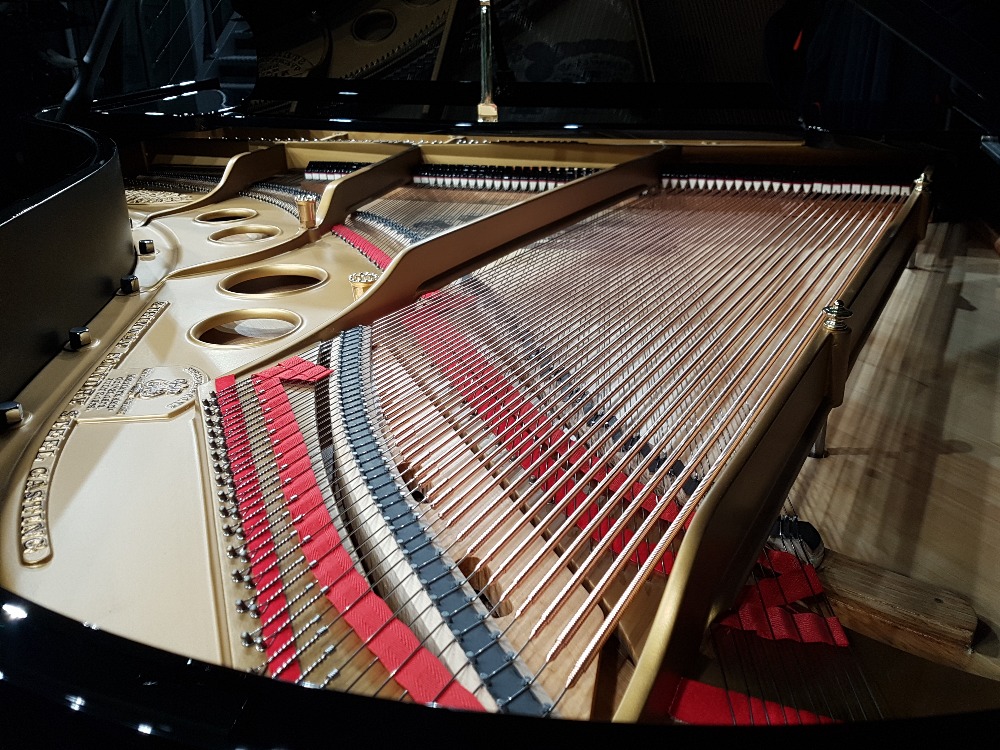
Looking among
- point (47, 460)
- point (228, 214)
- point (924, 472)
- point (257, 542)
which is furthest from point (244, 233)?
point (924, 472)

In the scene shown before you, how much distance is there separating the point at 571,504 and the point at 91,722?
0.96 meters

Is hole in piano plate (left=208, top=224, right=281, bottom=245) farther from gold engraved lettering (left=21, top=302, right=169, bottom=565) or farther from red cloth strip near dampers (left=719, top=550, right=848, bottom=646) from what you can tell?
red cloth strip near dampers (left=719, top=550, right=848, bottom=646)

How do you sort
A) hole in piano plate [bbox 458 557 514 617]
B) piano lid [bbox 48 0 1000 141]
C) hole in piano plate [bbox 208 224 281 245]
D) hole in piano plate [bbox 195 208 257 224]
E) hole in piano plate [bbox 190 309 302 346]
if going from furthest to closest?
piano lid [bbox 48 0 1000 141], hole in piano plate [bbox 195 208 257 224], hole in piano plate [bbox 208 224 281 245], hole in piano plate [bbox 190 309 302 346], hole in piano plate [bbox 458 557 514 617]

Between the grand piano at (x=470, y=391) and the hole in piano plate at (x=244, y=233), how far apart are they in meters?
0.02

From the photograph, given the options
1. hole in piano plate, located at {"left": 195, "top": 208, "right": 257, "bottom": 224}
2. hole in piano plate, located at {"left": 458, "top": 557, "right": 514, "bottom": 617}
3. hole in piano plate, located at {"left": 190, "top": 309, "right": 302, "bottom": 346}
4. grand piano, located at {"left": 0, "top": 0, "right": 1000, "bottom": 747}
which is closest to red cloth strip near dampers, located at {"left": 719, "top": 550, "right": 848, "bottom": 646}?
grand piano, located at {"left": 0, "top": 0, "right": 1000, "bottom": 747}

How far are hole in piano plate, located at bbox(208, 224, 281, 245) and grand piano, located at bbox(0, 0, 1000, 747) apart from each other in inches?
0.8

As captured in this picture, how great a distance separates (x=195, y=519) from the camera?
1.54 metres

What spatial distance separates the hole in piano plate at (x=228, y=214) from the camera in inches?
155

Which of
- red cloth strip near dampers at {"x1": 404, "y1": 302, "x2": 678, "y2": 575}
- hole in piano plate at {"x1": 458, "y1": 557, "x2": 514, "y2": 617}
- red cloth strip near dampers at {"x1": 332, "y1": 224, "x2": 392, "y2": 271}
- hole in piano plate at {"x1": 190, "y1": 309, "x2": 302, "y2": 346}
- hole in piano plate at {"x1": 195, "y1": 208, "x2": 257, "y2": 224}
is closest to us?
hole in piano plate at {"x1": 458, "y1": 557, "x2": 514, "y2": 617}

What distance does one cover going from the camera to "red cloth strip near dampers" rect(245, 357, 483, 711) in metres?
1.11

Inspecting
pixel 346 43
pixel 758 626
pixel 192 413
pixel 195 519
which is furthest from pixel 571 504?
pixel 346 43

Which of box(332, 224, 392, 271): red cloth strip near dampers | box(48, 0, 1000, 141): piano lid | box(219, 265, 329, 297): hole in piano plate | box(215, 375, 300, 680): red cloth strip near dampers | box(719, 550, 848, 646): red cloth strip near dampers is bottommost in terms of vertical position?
box(719, 550, 848, 646): red cloth strip near dampers

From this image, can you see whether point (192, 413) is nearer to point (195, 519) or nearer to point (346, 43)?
point (195, 519)

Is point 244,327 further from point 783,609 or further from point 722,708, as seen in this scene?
point 722,708
